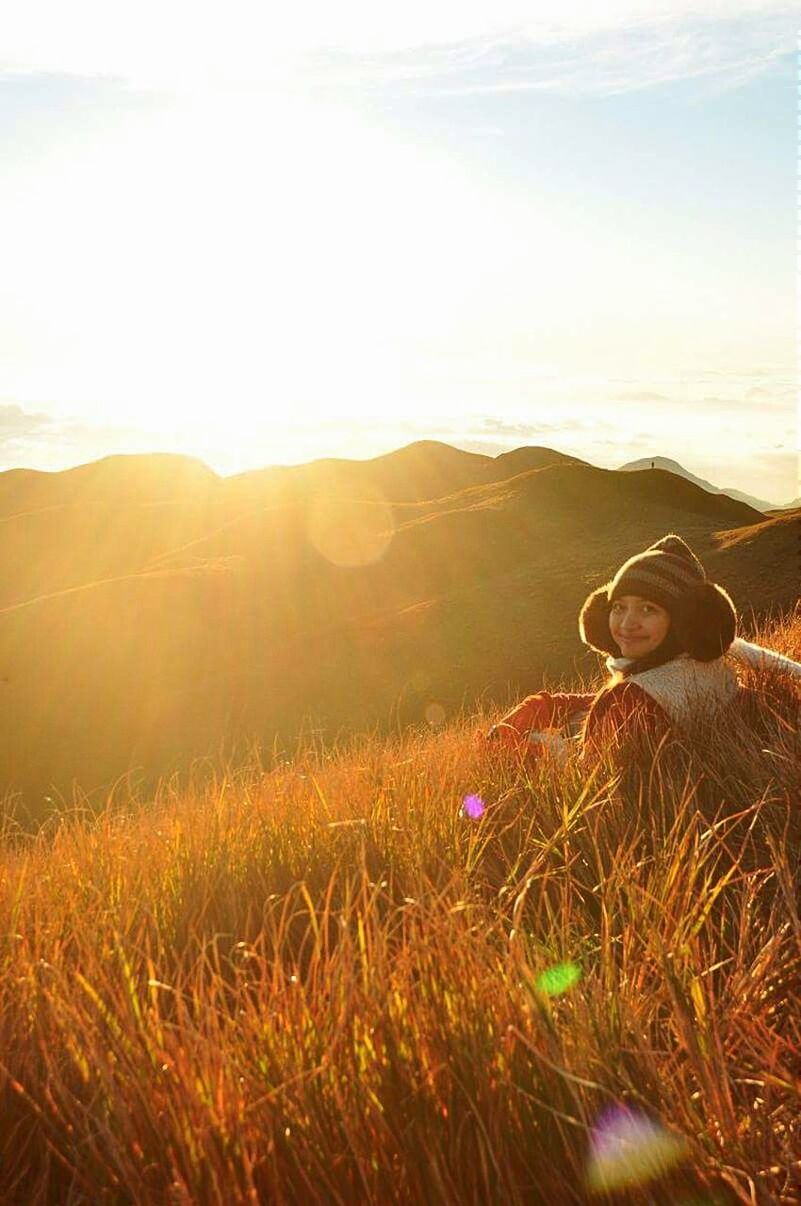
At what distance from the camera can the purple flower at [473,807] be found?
3.40 metres

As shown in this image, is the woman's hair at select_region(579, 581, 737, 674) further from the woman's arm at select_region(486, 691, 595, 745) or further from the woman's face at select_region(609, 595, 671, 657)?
the woman's arm at select_region(486, 691, 595, 745)

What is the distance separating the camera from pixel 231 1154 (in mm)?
1598

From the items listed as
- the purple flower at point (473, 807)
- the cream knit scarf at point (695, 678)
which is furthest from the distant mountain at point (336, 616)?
the purple flower at point (473, 807)

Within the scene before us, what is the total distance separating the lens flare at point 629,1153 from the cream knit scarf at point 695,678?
2.74m

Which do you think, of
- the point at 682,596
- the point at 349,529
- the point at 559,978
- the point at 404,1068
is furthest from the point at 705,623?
the point at 349,529

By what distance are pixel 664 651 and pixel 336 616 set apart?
30.0 meters

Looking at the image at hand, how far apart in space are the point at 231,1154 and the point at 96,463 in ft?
540

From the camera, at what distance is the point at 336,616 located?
3466 centimetres

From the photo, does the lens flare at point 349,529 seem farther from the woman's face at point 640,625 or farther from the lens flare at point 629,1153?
the lens flare at point 629,1153

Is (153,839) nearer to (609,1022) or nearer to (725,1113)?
(609,1022)

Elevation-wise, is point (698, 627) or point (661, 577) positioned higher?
point (661, 577)

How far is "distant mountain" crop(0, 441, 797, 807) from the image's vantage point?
85.5 ft

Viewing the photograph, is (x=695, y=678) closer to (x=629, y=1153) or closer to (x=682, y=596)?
(x=682, y=596)

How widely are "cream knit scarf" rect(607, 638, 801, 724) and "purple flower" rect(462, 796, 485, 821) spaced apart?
1.12 meters
